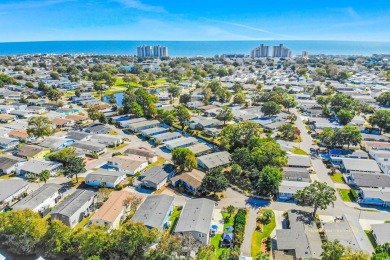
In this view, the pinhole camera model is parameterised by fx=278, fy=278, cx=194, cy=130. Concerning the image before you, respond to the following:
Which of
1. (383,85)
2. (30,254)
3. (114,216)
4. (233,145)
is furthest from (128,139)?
(383,85)

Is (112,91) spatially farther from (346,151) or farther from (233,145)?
(346,151)

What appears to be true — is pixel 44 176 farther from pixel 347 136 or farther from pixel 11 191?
pixel 347 136

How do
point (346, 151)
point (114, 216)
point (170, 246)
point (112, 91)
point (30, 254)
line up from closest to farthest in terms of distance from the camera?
1. point (170, 246)
2. point (30, 254)
3. point (114, 216)
4. point (346, 151)
5. point (112, 91)

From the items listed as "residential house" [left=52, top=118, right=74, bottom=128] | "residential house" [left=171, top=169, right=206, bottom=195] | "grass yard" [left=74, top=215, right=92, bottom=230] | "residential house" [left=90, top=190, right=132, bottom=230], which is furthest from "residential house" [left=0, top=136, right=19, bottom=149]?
"residential house" [left=171, top=169, right=206, bottom=195]

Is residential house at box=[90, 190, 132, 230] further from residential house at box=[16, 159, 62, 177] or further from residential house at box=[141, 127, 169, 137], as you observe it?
residential house at box=[141, 127, 169, 137]

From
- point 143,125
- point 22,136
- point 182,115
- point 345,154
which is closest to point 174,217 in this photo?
point 345,154
